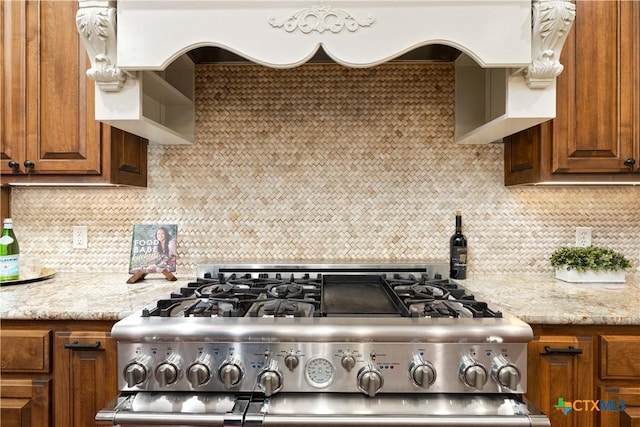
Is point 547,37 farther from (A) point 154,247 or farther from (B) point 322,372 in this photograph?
(A) point 154,247

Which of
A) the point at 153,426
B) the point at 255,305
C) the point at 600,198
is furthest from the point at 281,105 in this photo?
the point at 600,198

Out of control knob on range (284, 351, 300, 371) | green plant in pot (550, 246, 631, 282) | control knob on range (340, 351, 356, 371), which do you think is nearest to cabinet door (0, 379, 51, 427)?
control knob on range (284, 351, 300, 371)

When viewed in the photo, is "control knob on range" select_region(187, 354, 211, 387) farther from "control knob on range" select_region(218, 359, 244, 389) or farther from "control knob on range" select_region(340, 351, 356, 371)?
"control knob on range" select_region(340, 351, 356, 371)

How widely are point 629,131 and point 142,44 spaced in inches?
77.1

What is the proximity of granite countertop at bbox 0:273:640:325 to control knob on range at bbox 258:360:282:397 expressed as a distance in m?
0.55

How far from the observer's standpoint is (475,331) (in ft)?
3.69

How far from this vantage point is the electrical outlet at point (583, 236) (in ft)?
6.41

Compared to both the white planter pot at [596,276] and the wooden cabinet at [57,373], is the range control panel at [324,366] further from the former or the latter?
the white planter pot at [596,276]

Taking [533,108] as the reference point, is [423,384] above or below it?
below

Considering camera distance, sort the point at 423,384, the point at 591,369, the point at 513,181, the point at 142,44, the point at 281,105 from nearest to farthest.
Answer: the point at 423,384
the point at 591,369
the point at 142,44
the point at 513,181
the point at 281,105

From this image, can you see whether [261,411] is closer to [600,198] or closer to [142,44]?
[142,44]

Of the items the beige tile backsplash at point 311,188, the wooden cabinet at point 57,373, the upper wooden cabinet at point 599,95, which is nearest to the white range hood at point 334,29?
the upper wooden cabinet at point 599,95

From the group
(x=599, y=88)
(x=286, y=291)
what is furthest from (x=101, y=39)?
(x=599, y=88)

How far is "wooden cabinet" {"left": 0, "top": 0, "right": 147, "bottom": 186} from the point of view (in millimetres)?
1659
